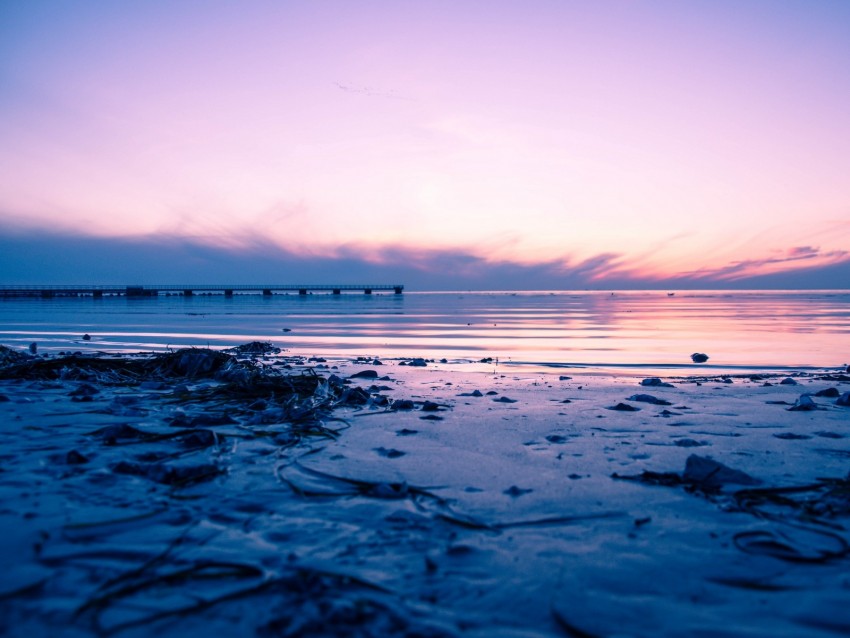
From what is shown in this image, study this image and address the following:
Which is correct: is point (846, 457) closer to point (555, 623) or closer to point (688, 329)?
point (555, 623)

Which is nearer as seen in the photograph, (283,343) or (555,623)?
(555,623)

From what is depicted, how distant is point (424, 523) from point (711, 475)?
1701 millimetres

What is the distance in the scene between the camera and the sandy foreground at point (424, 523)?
6.14 ft

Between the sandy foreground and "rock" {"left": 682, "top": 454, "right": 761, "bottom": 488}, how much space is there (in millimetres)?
11

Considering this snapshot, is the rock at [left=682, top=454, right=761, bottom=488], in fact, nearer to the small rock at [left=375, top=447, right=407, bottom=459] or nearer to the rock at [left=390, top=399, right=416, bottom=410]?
the small rock at [left=375, top=447, right=407, bottom=459]

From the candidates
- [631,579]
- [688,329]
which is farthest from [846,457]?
[688,329]

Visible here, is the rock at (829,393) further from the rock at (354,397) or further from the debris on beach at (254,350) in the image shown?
the debris on beach at (254,350)

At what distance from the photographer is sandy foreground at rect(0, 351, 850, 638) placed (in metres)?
1.87

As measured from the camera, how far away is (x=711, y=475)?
315cm

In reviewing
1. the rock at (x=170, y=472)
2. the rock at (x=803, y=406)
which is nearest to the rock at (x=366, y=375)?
the rock at (x=170, y=472)

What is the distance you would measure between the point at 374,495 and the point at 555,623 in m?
1.37

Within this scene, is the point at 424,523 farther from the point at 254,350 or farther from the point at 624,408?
the point at 254,350

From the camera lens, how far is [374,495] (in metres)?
3.01

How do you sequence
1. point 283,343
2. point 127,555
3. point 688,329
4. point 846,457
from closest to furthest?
1. point 127,555
2. point 846,457
3. point 283,343
4. point 688,329
